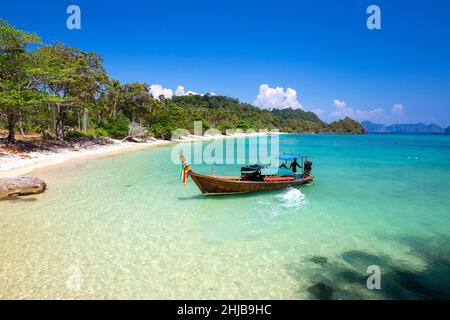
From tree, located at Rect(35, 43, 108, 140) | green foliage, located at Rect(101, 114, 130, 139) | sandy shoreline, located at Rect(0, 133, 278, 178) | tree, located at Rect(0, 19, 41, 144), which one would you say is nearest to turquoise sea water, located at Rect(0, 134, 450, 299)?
sandy shoreline, located at Rect(0, 133, 278, 178)

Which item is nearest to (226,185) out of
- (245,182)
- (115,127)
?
(245,182)

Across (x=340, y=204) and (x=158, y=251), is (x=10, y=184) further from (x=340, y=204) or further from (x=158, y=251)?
(x=340, y=204)

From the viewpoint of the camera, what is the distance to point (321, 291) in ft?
20.7

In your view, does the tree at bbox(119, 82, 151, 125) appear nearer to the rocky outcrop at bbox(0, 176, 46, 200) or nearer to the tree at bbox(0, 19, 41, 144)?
the tree at bbox(0, 19, 41, 144)

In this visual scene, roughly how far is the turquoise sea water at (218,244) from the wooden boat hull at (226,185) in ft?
1.38

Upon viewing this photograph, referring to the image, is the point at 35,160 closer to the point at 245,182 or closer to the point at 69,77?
the point at 69,77

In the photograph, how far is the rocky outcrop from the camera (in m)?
13.1

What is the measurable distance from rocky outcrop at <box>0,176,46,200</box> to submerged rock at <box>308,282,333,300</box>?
14.2 metres

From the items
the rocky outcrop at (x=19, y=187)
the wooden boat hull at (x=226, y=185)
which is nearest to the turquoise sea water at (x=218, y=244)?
the wooden boat hull at (x=226, y=185)

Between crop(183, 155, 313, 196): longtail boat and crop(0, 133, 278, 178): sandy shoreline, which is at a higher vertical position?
crop(0, 133, 278, 178): sandy shoreline

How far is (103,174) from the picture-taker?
67.7 ft

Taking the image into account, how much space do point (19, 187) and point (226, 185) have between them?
34.0 ft

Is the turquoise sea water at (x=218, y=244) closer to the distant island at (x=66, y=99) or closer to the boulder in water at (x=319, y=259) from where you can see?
the boulder in water at (x=319, y=259)

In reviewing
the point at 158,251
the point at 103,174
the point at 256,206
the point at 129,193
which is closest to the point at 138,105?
the point at 103,174
